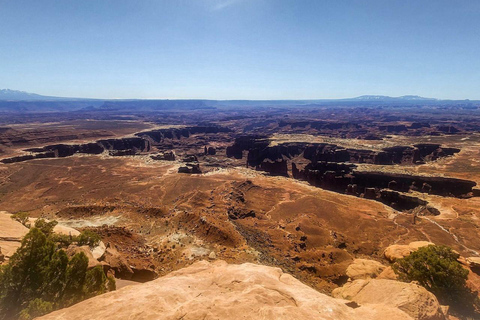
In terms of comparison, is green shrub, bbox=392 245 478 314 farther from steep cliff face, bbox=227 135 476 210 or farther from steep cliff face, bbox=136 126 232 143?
steep cliff face, bbox=136 126 232 143

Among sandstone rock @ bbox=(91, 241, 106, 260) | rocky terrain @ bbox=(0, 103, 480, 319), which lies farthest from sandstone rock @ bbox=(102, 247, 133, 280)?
sandstone rock @ bbox=(91, 241, 106, 260)

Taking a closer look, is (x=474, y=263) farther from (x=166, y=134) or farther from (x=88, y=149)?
(x=166, y=134)

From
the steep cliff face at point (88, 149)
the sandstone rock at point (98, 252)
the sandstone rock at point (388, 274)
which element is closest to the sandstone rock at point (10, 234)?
the sandstone rock at point (98, 252)

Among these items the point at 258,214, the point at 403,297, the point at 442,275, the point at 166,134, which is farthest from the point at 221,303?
the point at 166,134

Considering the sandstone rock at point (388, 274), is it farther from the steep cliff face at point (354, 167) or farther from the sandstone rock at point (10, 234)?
the steep cliff face at point (354, 167)

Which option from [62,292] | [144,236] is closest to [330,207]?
[144,236]

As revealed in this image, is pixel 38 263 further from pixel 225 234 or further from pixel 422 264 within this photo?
pixel 422 264
